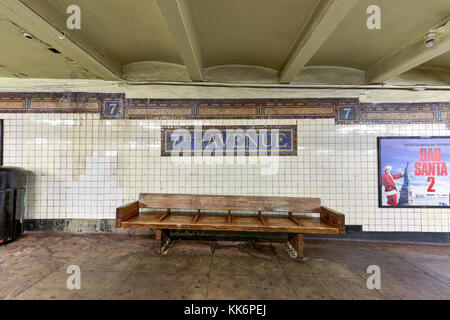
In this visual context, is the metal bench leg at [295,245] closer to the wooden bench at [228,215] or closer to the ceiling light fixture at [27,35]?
the wooden bench at [228,215]

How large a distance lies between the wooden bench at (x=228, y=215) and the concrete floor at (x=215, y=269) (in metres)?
0.42

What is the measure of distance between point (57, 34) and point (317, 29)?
10.2 ft

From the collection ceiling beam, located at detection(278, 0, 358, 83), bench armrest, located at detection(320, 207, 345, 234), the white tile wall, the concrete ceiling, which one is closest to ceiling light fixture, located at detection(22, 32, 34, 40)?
the concrete ceiling

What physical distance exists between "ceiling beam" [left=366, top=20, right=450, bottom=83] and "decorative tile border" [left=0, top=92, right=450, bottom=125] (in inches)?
20.0

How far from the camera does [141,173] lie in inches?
152

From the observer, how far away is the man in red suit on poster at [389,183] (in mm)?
3703

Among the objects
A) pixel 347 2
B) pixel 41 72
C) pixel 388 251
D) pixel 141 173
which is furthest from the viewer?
pixel 141 173

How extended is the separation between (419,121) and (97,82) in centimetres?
608

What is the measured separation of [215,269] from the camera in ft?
8.73

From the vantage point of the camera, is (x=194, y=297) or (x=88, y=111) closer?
(x=194, y=297)

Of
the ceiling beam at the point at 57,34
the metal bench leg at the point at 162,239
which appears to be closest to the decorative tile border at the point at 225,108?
the ceiling beam at the point at 57,34
